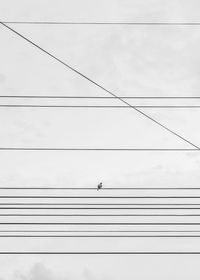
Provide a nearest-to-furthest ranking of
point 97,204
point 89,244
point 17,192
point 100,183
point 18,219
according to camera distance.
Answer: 1. point 97,204
2. point 100,183
3. point 17,192
4. point 18,219
5. point 89,244

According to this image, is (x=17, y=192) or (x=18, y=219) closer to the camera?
(x=17, y=192)

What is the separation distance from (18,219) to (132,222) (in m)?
25.5

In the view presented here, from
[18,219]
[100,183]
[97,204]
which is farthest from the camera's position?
[18,219]

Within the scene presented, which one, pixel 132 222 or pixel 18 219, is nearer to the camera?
pixel 132 222

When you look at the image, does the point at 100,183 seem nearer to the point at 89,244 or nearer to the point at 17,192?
the point at 17,192

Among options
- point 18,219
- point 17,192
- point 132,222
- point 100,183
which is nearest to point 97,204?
point 132,222

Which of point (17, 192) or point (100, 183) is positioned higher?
point (17, 192)

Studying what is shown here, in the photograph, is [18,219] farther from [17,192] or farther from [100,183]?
[100,183]

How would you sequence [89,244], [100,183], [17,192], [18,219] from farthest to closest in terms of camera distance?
1. [89,244]
2. [18,219]
3. [17,192]
4. [100,183]

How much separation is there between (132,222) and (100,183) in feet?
6.26

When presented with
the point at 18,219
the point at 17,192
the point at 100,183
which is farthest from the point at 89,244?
the point at 100,183

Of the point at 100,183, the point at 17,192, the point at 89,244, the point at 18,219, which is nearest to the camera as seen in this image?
the point at 100,183

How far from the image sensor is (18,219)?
3484 centimetres

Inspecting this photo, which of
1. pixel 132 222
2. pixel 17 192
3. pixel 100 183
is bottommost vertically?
pixel 132 222
